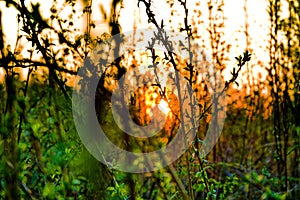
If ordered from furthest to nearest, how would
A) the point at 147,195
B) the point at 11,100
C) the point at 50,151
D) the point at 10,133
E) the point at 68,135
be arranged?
1. the point at 147,195
2. the point at 50,151
3. the point at 68,135
4. the point at 10,133
5. the point at 11,100

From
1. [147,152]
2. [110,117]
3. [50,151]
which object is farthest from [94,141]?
[50,151]

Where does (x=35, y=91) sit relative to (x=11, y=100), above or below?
above

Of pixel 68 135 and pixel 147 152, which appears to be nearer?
pixel 147 152

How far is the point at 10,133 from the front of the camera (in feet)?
4.33

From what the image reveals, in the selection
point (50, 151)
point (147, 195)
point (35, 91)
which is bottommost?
point (147, 195)

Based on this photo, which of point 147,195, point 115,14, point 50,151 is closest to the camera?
point 115,14

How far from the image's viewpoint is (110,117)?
200 centimetres

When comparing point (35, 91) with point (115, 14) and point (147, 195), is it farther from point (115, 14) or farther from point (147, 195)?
point (115, 14)

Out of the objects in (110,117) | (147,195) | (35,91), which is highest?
(35,91)

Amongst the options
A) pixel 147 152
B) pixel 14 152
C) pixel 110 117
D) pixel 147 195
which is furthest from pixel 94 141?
pixel 147 195

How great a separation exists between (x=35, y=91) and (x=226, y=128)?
276cm

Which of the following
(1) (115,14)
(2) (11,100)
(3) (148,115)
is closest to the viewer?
(2) (11,100)

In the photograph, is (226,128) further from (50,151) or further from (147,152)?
(147,152)

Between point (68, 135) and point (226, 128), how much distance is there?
3.72m
